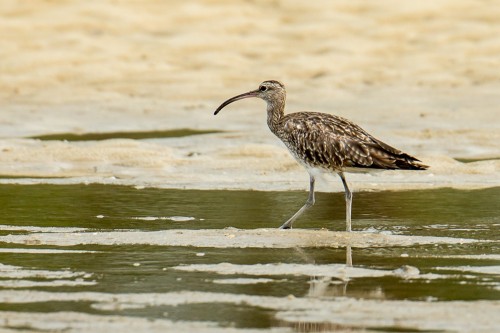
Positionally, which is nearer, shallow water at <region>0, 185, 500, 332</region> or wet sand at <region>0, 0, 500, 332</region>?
shallow water at <region>0, 185, 500, 332</region>

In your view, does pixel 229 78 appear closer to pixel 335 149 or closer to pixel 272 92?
pixel 272 92

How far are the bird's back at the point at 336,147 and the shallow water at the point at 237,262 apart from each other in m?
0.59

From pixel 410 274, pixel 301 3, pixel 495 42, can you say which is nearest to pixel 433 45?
pixel 495 42

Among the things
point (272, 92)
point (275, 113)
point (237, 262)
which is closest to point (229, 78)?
point (272, 92)

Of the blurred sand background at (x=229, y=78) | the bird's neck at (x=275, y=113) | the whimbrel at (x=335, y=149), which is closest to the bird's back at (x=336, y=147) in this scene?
the whimbrel at (x=335, y=149)

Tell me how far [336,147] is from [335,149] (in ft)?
0.07

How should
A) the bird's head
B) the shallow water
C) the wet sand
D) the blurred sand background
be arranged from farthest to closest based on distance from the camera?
the blurred sand background → the bird's head → the wet sand → the shallow water

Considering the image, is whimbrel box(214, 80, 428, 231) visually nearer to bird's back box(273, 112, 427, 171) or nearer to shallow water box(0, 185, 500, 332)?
bird's back box(273, 112, 427, 171)

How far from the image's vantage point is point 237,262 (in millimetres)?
10367

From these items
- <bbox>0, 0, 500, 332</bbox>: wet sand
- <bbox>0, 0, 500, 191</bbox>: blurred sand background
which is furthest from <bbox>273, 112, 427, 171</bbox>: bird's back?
<bbox>0, 0, 500, 191</bbox>: blurred sand background

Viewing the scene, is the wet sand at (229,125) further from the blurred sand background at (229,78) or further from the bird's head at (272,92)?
the bird's head at (272,92)

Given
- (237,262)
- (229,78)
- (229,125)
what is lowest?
(237,262)

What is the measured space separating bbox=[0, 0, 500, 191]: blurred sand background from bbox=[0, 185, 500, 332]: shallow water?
86.7 inches

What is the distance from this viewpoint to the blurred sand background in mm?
17406
